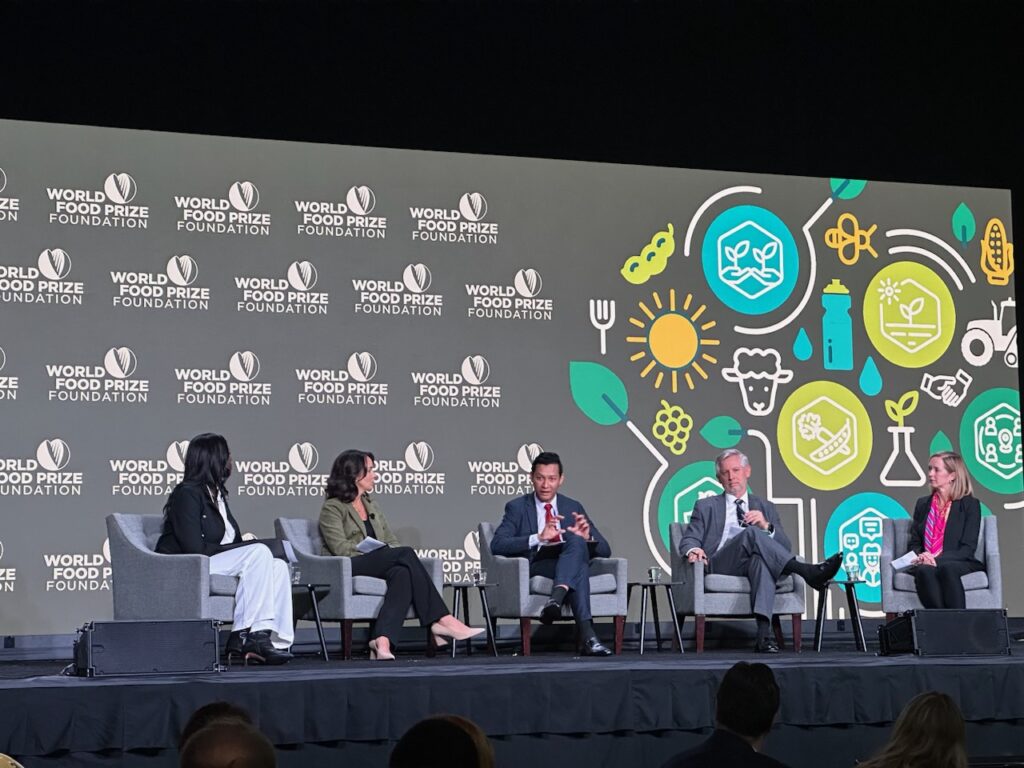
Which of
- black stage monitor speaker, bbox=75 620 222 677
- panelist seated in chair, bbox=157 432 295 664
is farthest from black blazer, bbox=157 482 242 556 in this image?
black stage monitor speaker, bbox=75 620 222 677

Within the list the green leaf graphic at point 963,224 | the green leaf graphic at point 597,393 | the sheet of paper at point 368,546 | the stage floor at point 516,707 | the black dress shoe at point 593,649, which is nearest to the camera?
the stage floor at point 516,707

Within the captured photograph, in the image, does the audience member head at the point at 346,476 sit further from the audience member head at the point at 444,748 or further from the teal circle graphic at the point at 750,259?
the audience member head at the point at 444,748

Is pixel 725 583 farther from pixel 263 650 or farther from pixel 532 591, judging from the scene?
pixel 263 650

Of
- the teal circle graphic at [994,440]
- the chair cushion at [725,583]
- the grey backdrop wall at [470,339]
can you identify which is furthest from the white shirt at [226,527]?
the teal circle graphic at [994,440]

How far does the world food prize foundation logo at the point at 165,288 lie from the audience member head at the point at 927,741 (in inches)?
191

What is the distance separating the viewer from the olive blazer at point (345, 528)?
19.7 ft

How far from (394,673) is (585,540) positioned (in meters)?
1.94

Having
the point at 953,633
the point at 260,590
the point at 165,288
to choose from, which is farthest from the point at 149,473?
the point at 953,633

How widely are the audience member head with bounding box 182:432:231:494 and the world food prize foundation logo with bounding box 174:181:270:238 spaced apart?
1.50m

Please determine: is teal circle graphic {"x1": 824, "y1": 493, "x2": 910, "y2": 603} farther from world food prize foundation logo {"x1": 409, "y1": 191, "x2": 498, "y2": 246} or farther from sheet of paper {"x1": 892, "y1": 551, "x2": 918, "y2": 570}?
world food prize foundation logo {"x1": 409, "y1": 191, "x2": 498, "y2": 246}

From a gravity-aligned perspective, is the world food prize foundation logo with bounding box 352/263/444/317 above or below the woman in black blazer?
above

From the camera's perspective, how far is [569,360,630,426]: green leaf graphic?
710cm

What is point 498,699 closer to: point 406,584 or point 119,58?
point 406,584

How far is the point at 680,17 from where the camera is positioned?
7.50 meters
